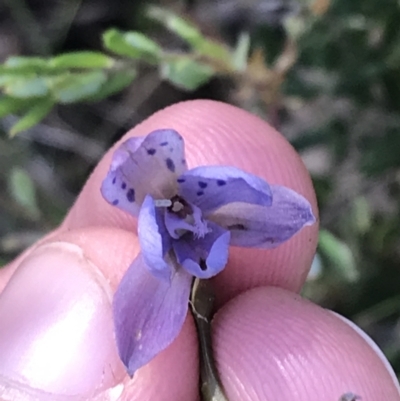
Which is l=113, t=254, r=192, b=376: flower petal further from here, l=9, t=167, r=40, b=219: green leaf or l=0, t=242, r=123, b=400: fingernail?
l=9, t=167, r=40, b=219: green leaf

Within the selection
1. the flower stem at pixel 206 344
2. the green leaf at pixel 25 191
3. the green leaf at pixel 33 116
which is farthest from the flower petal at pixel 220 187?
the green leaf at pixel 25 191

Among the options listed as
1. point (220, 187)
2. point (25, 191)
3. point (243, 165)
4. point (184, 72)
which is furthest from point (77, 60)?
point (220, 187)

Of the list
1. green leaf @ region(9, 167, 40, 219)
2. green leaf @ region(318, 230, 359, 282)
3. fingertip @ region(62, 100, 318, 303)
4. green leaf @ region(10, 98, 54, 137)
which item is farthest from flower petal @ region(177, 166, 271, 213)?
green leaf @ region(9, 167, 40, 219)

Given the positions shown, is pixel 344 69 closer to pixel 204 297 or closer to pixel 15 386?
pixel 204 297

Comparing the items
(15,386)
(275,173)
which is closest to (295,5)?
(275,173)

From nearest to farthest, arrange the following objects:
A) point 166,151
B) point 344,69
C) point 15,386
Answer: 1. point 166,151
2. point 15,386
3. point 344,69

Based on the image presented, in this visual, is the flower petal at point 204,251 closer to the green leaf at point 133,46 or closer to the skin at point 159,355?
the skin at point 159,355

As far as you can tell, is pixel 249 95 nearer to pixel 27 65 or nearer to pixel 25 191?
pixel 25 191
